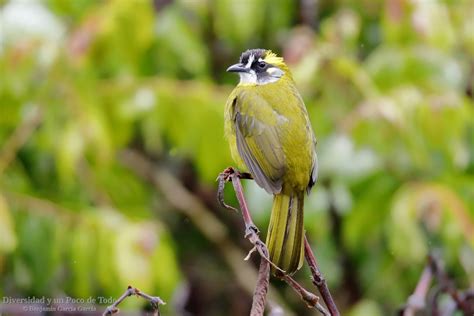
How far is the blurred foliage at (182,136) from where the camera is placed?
3.96 meters

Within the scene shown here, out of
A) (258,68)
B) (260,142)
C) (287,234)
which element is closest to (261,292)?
(287,234)

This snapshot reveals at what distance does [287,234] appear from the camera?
2.01 meters

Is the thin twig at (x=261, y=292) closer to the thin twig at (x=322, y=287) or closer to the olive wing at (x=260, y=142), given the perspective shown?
the thin twig at (x=322, y=287)

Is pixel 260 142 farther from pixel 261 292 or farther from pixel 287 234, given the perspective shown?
pixel 261 292

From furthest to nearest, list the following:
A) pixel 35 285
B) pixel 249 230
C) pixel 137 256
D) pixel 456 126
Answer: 1. pixel 35 285
2. pixel 456 126
3. pixel 137 256
4. pixel 249 230

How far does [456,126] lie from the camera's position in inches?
159

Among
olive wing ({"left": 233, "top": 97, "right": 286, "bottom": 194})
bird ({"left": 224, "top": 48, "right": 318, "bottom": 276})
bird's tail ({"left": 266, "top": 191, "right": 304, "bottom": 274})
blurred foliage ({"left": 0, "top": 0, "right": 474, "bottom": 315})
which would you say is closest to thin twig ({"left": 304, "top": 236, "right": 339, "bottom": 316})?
bird's tail ({"left": 266, "top": 191, "right": 304, "bottom": 274})

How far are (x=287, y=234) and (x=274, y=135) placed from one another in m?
0.84

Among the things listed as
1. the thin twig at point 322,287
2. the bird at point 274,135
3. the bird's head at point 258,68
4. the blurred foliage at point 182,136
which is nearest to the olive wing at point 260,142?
the bird at point 274,135

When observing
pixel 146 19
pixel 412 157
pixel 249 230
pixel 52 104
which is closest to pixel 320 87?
pixel 412 157

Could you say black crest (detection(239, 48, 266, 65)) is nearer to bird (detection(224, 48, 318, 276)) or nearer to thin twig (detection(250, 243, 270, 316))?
bird (detection(224, 48, 318, 276))

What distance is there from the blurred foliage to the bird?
70cm

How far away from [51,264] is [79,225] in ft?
1.08

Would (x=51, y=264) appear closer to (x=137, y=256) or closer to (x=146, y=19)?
(x=137, y=256)
